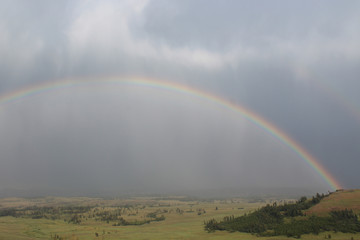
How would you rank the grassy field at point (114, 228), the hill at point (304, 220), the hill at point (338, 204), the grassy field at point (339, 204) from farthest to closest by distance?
the grassy field at point (339, 204) → the hill at point (338, 204) → the grassy field at point (114, 228) → the hill at point (304, 220)

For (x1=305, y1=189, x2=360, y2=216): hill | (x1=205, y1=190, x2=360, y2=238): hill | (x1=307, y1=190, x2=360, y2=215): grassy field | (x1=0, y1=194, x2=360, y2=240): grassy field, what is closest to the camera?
(x1=205, y1=190, x2=360, y2=238): hill

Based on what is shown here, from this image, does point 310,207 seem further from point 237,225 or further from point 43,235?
point 43,235

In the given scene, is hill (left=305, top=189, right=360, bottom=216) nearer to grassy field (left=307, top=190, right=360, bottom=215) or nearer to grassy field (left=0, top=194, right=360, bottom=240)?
grassy field (left=307, top=190, right=360, bottom=215)

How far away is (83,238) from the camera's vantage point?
130ft

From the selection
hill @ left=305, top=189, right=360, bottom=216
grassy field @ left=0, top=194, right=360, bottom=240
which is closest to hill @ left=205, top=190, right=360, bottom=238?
hill @ left=305, top=189, right=360, bottom=216

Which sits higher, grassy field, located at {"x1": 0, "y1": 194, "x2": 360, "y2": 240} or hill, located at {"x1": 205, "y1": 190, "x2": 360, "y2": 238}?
hill, located at {"x1": 205, "y1": 190, "x2": 360, "y2": 238}

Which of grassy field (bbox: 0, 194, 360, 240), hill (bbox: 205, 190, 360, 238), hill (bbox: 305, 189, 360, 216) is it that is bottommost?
grassy field (bbox: 0, 194, 360, 240)

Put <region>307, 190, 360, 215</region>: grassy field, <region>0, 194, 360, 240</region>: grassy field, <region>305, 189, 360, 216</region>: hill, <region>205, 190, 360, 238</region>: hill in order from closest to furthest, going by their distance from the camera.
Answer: <region>205, 190, 360, 238</region>: hill → <region>0, 194, 360, 240</region>: grassy field → <region>305, 189, 360, 216</region>: hill → <region>307, 190, 360, 215</region>: grassy field

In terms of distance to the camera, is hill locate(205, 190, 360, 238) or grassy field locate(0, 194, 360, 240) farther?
grassy field locate(0, 194, 360, 240)

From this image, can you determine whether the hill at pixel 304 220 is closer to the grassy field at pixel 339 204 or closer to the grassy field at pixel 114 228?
the grassy field at pixel 339 204

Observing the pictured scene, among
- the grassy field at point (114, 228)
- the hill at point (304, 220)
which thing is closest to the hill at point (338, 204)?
the hill at point (304, 220)

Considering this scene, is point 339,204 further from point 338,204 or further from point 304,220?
point 304,220

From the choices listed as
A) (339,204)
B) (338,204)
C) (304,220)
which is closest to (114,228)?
(304,220)

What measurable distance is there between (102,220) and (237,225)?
42966mm
